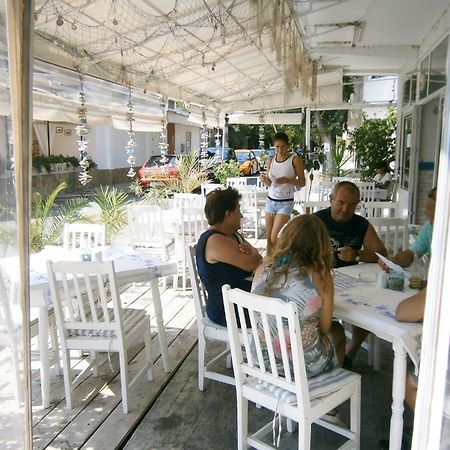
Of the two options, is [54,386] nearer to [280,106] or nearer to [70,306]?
[70,306]

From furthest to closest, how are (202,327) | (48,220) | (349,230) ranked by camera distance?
(48,220) → (349,230) → (202,327)

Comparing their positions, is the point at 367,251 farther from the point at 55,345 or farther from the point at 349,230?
the point at 55,345

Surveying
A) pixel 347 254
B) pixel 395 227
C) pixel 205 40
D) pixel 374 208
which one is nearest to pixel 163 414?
pixel 347 254

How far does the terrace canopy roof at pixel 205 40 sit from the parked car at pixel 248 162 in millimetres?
8706

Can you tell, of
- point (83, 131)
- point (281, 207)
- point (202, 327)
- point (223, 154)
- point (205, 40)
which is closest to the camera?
point (202, 327)

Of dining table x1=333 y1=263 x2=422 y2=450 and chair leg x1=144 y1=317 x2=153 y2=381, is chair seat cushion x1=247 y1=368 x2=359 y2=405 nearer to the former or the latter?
dining table x1=333 y1=263 x2=422 y2=450

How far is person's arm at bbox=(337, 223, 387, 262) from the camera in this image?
2.87 m

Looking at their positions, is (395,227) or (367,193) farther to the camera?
(367,193)

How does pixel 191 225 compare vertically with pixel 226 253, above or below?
below

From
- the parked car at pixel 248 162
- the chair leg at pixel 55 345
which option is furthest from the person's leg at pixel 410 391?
the parked car at pixel 248 162

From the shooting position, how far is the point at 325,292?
196 cm

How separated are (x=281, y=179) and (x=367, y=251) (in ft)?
7.66

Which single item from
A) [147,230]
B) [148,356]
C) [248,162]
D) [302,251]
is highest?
[248,162]

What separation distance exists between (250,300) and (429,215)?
1.51 m
